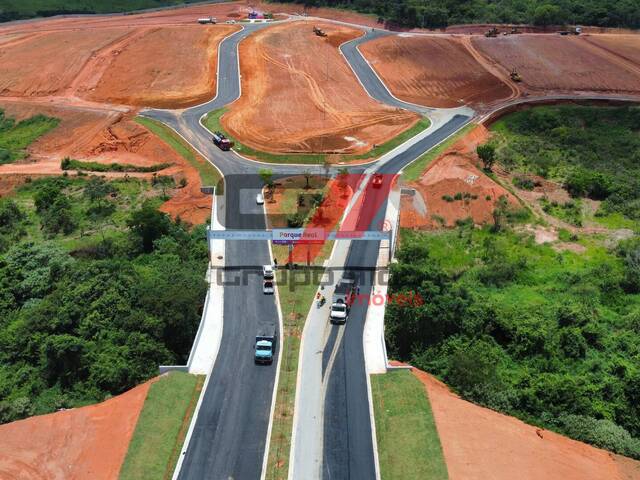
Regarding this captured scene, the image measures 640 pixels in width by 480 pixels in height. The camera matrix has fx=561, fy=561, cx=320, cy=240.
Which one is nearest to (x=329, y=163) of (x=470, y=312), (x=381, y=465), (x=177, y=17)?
(x=470, y=312)

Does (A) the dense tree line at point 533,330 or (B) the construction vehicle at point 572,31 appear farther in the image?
(B) the construction vehicle at point 572,31

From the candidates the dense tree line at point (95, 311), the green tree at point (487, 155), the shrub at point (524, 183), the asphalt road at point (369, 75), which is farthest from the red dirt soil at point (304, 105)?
the dense tree line at point (95, 311)

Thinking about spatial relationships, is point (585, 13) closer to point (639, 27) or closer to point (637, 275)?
point (639, 27)

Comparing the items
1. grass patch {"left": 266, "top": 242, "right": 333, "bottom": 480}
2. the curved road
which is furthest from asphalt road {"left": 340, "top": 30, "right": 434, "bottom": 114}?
grass patch {"left": 266, "top": 242, "right": 333, "bottom": 480}

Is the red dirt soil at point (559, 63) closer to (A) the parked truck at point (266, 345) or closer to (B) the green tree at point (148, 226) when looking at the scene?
(B) the green tree at point (148, 226)

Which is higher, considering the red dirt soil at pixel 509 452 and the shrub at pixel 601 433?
the red dirt soil at pixel 509 452

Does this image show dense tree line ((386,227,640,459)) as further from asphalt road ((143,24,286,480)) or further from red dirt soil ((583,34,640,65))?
red dirt soil ((583,34,640,65))
